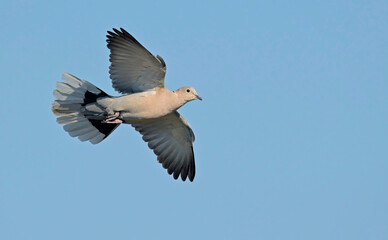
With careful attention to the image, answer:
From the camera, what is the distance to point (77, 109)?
11.6 m

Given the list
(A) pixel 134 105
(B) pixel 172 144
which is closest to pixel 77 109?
(A) pixel 134 105

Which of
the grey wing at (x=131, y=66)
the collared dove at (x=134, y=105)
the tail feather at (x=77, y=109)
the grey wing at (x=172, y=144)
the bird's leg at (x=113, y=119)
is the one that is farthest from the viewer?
the grey wing at (x=172, y=144)

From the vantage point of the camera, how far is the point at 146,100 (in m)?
10.7

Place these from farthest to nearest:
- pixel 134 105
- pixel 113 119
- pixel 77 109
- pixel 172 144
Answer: pixel 172 144 → pixel 77 109 → pixel 113 119 → pixel 134 105

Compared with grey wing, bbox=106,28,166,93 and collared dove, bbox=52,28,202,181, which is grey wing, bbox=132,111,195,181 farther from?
grey wing, bbox=106,28,166,93

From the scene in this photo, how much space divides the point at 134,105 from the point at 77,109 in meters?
1.52

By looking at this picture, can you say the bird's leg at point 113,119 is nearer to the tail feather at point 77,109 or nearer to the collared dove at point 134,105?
the collared dove at point 134,105

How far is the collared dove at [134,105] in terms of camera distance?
1059 cm

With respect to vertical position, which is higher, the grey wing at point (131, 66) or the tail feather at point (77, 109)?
the grey wing at point (131, 66)

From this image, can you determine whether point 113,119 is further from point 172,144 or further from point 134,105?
point 172,144

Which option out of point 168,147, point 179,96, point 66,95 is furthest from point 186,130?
point 66,95

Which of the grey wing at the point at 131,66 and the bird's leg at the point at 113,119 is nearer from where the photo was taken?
the grey wing at the point at 131,66

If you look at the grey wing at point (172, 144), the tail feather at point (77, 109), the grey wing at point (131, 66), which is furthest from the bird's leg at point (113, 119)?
the grey wing at point (172, 144)

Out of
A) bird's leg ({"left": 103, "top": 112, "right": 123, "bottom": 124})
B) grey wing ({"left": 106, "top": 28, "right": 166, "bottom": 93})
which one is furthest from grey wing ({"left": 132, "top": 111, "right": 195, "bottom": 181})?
grey wing ({"left": 106, "top": 28, "right": 166, "bottom": 93})
